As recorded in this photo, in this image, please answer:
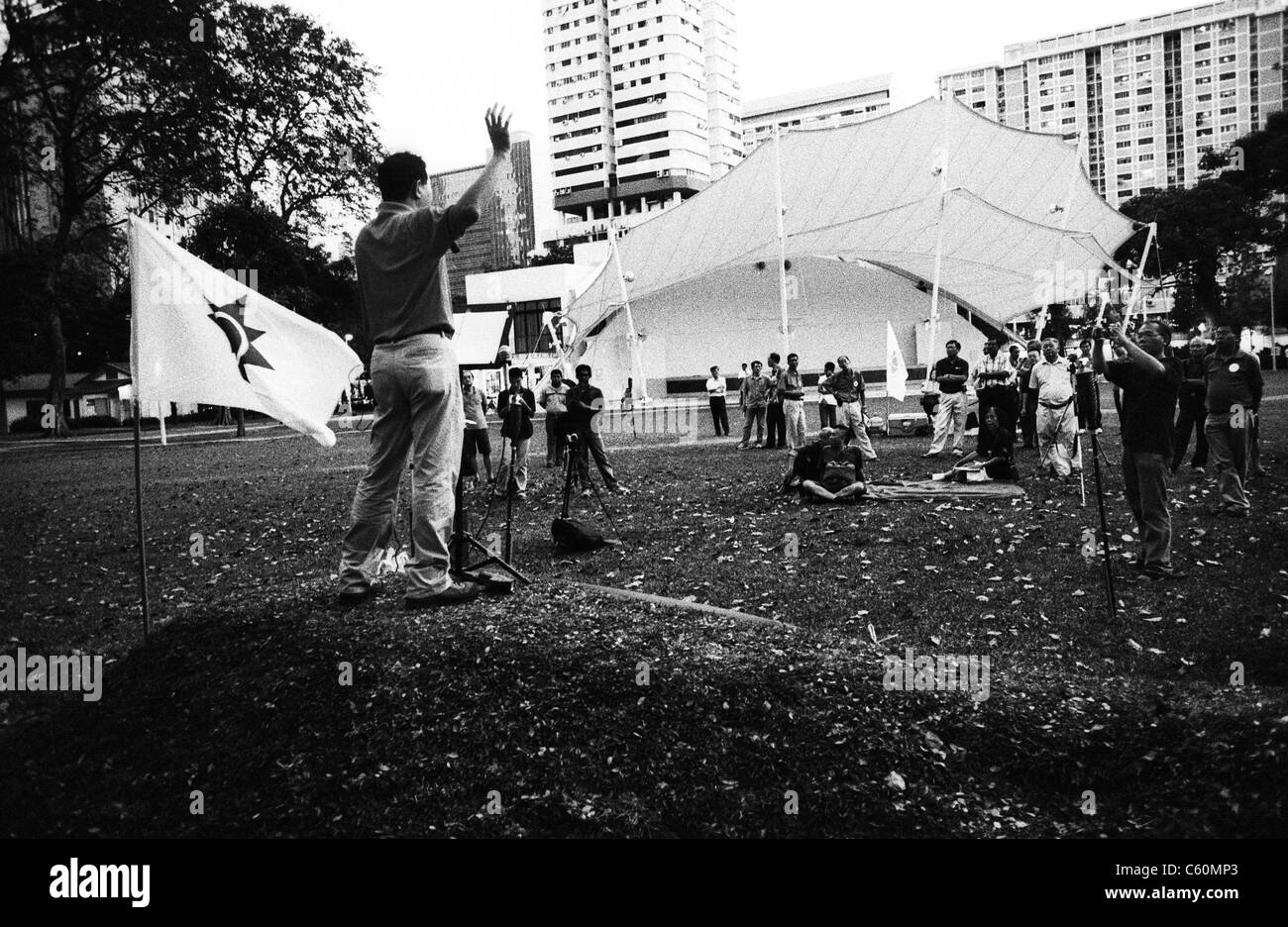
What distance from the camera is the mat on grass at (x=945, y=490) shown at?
11.4 metres

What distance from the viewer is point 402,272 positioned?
175 inches

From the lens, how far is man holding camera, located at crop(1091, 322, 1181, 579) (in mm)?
7367

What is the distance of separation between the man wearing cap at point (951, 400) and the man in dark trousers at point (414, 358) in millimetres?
12085

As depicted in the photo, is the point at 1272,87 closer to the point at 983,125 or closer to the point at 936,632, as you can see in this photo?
the point at 983,125

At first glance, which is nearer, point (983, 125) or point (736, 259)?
point (983, 125)

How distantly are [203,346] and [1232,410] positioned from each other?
1078 cm

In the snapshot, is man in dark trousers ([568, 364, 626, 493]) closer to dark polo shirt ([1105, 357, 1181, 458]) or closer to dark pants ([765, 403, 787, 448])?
dark pants ([765, 403, 787, 448])

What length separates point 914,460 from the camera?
618 inches

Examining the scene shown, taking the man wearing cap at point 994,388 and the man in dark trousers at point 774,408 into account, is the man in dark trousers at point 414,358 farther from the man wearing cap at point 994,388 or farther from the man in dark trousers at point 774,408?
the man in dark trousers at point 774,408

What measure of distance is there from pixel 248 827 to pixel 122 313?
7089cm

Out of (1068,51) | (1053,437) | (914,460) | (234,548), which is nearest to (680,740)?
(234,548)

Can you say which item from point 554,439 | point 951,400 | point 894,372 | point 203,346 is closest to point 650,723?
point 203,346

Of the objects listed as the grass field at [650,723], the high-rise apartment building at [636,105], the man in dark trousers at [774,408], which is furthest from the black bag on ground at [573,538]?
the high-rise apartment building at [636,105]

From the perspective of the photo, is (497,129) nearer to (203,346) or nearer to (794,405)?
(203,346)
